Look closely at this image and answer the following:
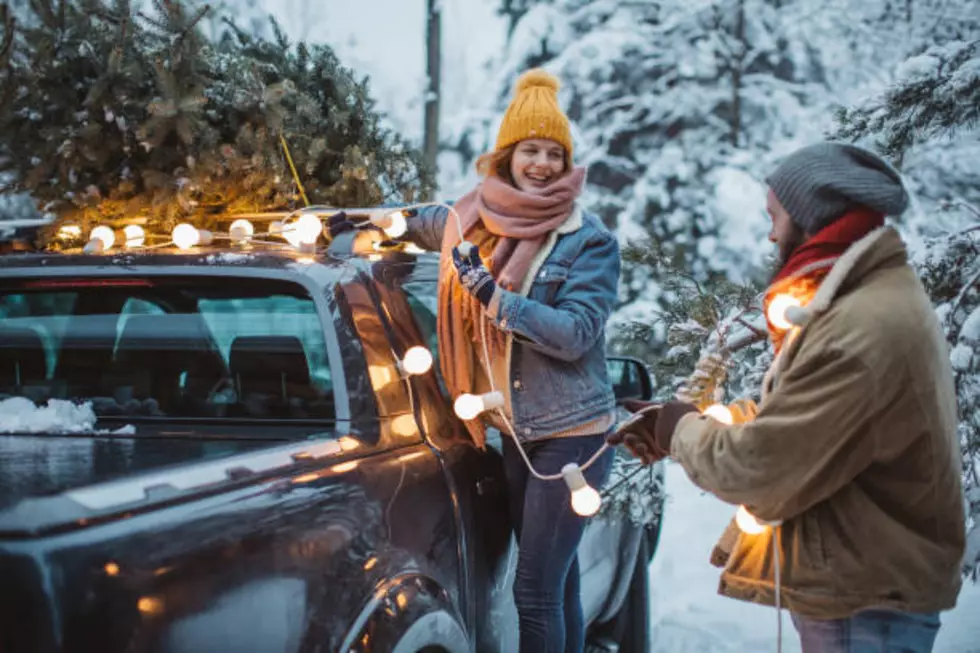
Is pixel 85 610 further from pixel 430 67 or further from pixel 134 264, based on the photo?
pixel 430 67

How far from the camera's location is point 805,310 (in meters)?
2.15

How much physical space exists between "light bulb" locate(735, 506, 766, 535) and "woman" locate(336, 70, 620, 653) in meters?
0.79

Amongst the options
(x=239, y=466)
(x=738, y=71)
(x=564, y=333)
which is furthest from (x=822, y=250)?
(x=738, y=71)

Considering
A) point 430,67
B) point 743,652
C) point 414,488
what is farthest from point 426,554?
point 430,67

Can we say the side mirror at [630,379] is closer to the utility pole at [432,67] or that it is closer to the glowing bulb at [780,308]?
the glowing bulb at [780,308]

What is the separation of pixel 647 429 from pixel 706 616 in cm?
324

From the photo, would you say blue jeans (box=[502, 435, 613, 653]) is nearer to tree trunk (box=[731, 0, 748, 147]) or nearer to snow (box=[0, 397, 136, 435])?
snow (box=[0, 397, 136, 435])

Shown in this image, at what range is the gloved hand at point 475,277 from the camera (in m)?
3.00

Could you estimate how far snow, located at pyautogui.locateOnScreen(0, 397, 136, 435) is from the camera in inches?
111

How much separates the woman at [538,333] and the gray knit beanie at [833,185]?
0.92 metres

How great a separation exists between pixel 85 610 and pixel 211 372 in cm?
124

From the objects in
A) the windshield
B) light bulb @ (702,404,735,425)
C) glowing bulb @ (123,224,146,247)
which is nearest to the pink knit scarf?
the windshield

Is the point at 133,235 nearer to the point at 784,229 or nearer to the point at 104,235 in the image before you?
the point at 104,235

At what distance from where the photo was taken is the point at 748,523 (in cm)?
233
